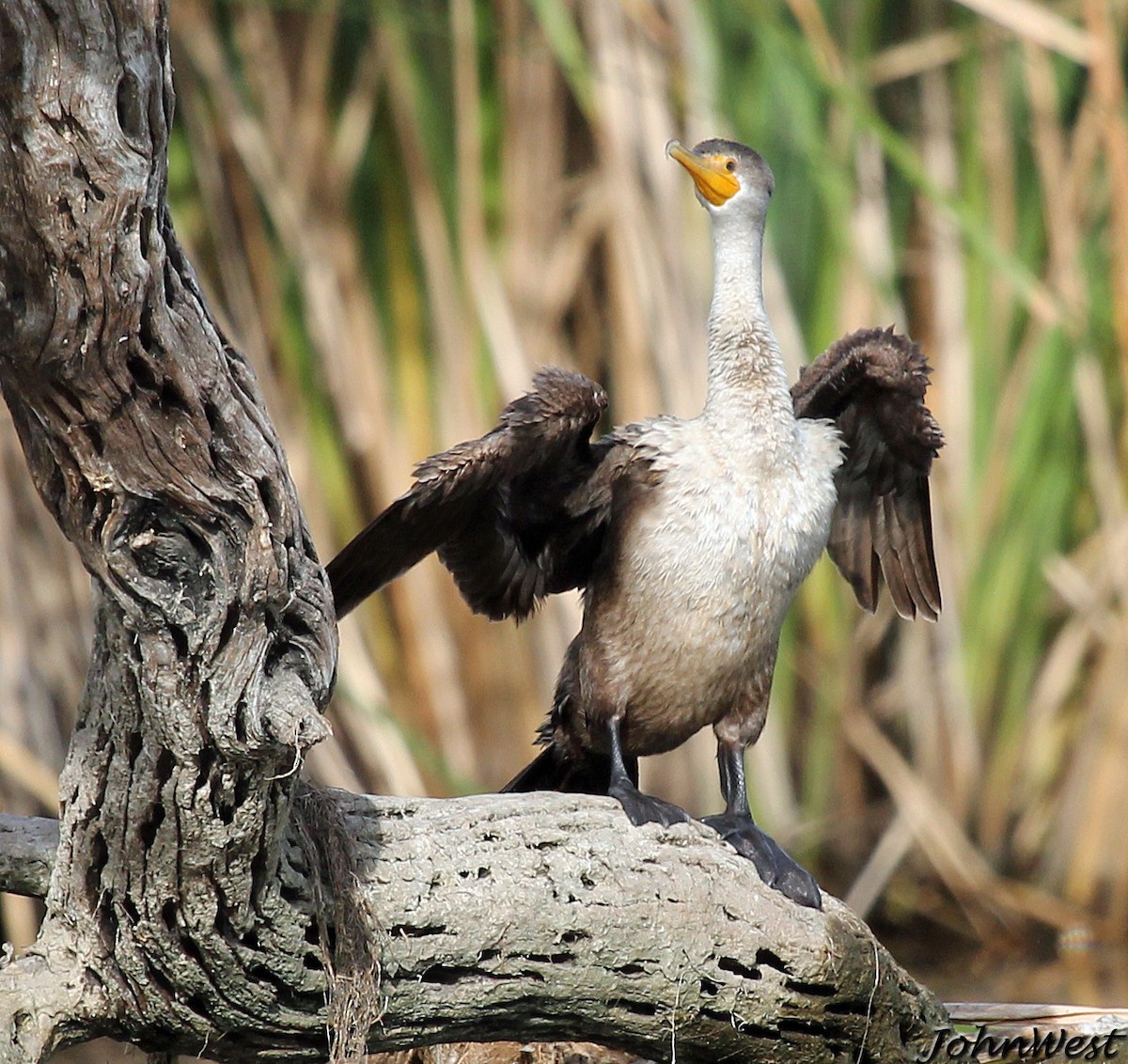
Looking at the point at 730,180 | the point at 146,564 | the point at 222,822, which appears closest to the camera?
the point at 146,564

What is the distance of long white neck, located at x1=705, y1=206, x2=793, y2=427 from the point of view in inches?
109

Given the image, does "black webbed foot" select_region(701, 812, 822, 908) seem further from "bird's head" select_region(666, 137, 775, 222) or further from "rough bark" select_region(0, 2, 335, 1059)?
"bird's head" select_region(666, 137, 775, 222)

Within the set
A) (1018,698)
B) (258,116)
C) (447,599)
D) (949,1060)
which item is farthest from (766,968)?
(258,116)

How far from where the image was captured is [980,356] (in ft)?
15.1

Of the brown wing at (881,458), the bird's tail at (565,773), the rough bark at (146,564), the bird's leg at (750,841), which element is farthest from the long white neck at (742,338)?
the rough bark at (146,564)

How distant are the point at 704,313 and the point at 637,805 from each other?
6.38ft

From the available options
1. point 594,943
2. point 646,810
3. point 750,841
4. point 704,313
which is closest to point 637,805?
point 646,810

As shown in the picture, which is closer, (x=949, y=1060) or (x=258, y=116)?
(x=949, y=1060)

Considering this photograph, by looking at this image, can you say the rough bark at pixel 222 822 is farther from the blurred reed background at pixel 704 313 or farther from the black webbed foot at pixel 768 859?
the blurred reed background at pixel 704 313

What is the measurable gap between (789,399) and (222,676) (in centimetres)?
138

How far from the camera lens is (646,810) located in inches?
97.4

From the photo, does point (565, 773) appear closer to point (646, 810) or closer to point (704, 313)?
point (646, 810)

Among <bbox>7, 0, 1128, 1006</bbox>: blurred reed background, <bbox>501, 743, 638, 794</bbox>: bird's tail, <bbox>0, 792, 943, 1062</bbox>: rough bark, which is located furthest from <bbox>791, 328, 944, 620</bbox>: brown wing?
<bbox>0, 792, 943, 1062</bbox>: rough bark

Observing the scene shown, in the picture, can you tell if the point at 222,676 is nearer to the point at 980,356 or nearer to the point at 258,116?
the point at 258,116
